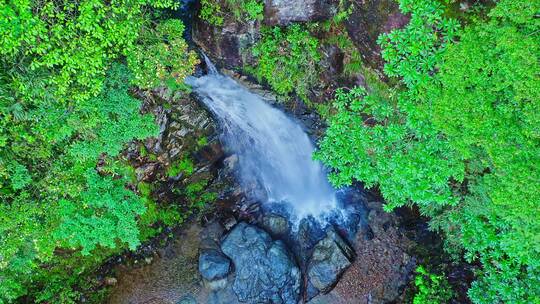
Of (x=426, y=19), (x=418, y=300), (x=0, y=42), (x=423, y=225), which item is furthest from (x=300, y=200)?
(x=0, y=42)

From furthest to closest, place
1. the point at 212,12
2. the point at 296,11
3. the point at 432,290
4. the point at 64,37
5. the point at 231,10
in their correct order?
the point at 212,12
the point at 231,10
the point at 432,290
the point at 296,11
the point at 64,37

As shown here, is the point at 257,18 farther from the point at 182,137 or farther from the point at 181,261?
the point at 181,261

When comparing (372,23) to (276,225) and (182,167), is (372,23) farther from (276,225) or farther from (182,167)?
(276,225)

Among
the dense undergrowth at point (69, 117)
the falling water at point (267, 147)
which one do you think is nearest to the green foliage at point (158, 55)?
the dense undergrowth at point (69, 117)

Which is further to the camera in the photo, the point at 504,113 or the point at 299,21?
the point at 299,21

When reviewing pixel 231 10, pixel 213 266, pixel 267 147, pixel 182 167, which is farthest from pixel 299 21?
pixel 213 266

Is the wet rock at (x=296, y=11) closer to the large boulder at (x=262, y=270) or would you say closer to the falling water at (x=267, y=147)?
the falling water at (x=267, y=147)

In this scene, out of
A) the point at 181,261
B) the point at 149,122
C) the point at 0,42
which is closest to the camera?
the point at 0,42
